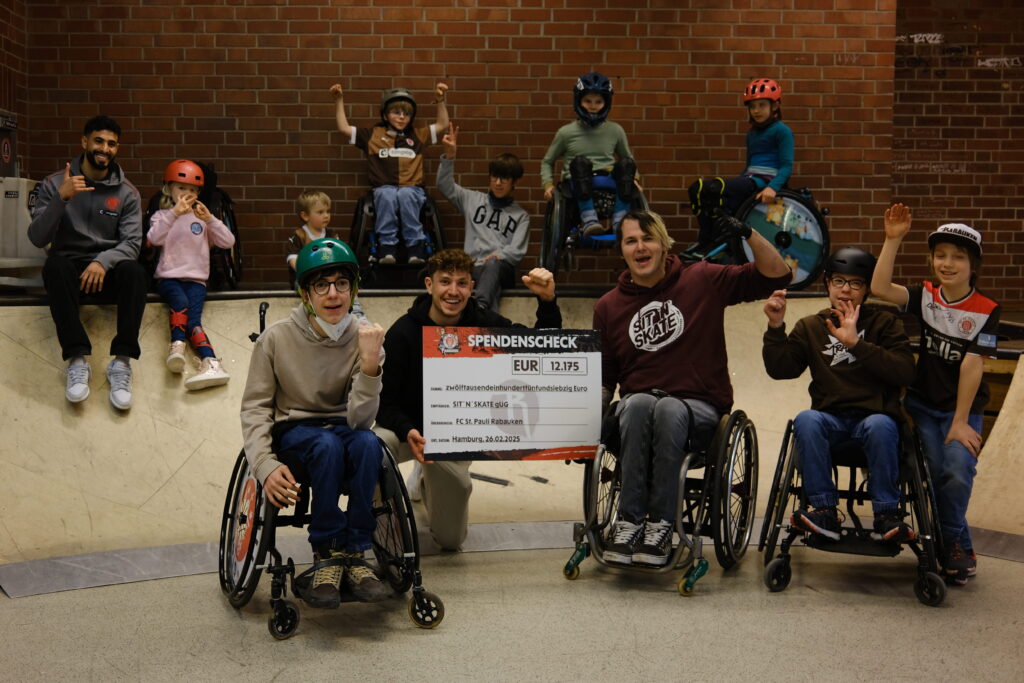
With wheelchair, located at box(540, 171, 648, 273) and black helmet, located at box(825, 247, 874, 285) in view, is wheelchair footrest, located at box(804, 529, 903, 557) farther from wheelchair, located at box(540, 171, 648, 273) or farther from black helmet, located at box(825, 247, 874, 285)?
wheelchair, located at box(540, 171, 648, 273)

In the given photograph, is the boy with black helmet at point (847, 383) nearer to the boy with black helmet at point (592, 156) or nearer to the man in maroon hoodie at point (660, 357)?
the man in maroon hoodie at point (660, 357)

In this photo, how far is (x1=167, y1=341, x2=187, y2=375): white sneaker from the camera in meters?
5.61

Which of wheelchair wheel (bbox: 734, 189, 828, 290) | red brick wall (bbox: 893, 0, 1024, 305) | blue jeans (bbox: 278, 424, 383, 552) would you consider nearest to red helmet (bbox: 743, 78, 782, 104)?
wheelchair wheel (bbox: 734, 189, 828, 290)

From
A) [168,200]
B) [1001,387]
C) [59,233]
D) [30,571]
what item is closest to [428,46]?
[168,200]

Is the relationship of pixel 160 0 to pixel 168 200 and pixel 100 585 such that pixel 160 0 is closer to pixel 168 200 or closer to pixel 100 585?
pixel 168 200

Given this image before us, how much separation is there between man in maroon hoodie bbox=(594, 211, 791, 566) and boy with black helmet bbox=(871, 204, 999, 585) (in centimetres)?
55

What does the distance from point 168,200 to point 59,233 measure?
2.19ft

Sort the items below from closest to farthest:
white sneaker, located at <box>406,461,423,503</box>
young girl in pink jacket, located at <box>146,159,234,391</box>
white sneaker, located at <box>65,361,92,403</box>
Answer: white sneaker, located at <box>406,461,423,503</box> → white sneaker, located at <box>65,361,92,403</box> → young girl in pink jacket, located at <box>146,159,234,391</box>

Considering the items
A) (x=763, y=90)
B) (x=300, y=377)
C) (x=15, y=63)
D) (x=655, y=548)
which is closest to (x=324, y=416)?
(x=300, y=377)

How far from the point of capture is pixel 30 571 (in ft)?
12.9

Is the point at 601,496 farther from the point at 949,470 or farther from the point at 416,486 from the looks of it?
the point at 949,470

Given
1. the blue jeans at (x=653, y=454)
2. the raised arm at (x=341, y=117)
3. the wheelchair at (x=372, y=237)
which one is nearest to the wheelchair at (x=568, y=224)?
the wheelchair at (x=372, y=237)

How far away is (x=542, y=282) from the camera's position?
4.14 m

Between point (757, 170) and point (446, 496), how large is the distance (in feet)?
12.9
